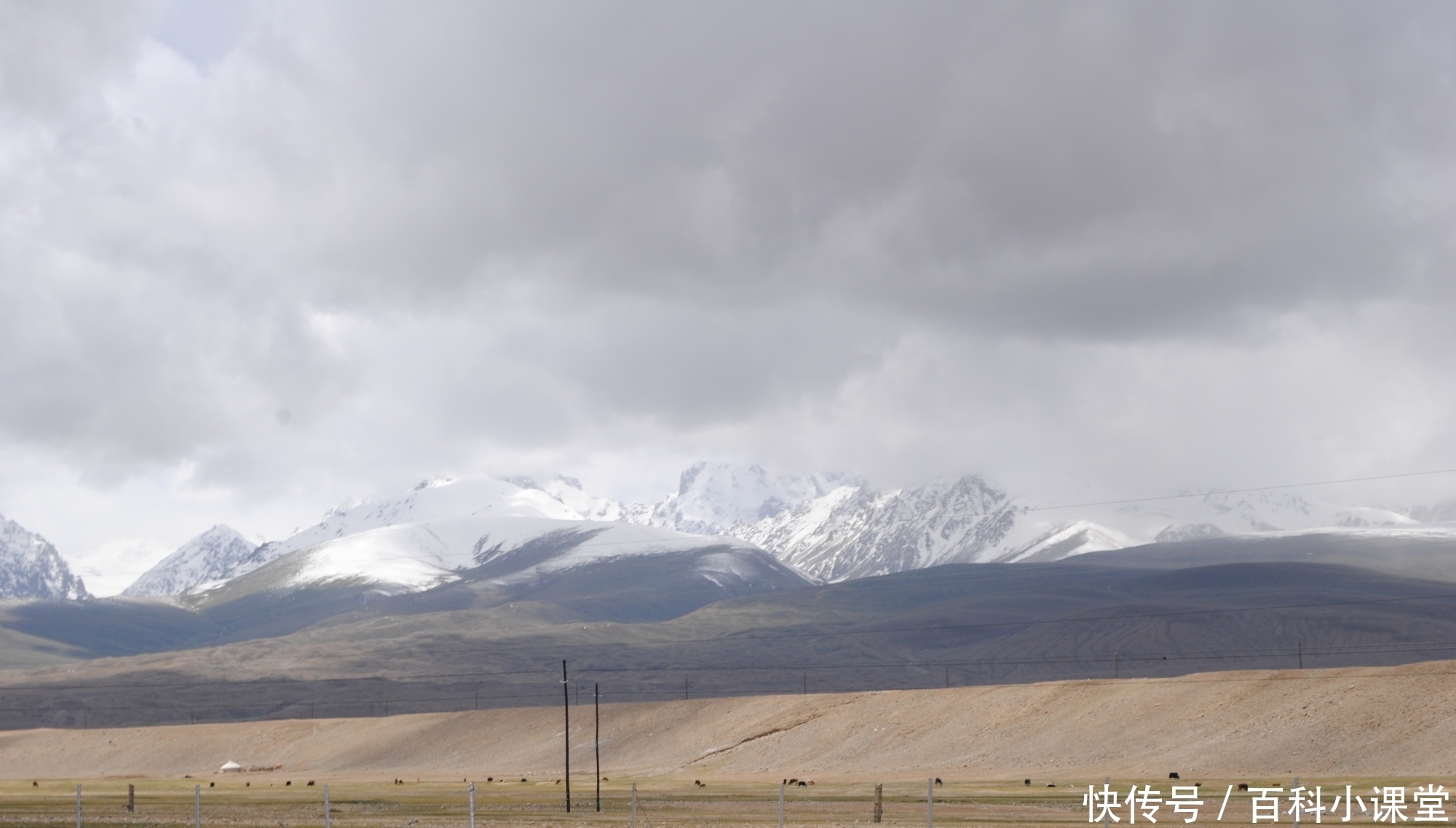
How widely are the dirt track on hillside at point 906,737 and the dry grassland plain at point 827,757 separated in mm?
243

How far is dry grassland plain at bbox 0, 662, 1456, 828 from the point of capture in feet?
237

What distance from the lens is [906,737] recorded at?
379 feet

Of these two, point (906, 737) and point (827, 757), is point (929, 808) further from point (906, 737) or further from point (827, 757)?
point (906, 737)

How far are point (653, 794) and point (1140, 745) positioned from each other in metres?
36.0

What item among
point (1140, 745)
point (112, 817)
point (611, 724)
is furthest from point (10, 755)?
point (1140, 745)

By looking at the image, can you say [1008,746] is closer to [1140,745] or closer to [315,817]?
[1140,745]

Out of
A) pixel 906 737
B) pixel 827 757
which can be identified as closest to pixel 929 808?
pixel 827 757

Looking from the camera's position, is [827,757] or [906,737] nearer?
[827,757]

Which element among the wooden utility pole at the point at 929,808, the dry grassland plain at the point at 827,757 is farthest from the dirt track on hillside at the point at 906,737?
the wooden utility pole at the point at 929,808

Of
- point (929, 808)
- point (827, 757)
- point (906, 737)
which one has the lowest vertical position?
point (827, 757)

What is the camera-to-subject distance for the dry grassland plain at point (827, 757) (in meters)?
72.2

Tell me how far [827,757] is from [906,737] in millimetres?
6829

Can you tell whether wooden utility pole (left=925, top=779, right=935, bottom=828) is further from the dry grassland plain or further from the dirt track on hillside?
the dirt track on hillside

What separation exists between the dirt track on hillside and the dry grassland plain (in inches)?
9.6
